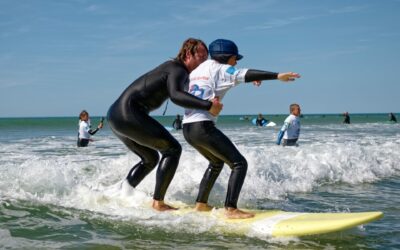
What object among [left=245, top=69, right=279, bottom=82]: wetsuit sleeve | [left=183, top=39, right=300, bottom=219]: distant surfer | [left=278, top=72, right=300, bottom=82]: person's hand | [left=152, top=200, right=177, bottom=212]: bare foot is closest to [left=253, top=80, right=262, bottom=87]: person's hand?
[left=183, top=39, right=300, bottom=219]: distant surfer

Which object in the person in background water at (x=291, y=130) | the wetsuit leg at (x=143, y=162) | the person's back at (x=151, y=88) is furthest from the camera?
the person in background water at (x=291, y=130)

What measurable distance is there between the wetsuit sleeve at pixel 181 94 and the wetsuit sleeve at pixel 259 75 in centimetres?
46

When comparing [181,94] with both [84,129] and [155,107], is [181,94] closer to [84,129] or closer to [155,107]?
[155,107]

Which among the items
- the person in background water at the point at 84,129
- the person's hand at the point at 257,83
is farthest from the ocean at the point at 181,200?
the person in background water at the point at 84,129

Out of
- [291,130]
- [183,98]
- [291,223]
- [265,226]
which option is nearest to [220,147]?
[183,98]

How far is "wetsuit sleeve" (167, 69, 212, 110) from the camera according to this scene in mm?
4535

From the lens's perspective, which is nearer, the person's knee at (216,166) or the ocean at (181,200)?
the ocean at (181,200)

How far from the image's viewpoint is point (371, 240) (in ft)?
14.5

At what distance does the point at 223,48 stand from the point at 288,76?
29.8 inches

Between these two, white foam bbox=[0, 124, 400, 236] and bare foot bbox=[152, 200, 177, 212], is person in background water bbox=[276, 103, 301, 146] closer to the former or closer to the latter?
white foam bbox=[0, 124, 400, 236]

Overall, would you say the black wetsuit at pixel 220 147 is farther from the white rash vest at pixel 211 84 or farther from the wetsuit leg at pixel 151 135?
the wetsuit leg at pixel 151 135

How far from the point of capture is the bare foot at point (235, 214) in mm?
4705

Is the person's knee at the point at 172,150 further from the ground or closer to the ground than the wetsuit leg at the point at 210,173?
further from the ground

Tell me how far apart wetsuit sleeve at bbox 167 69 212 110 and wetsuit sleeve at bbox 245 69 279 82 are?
0.46 meters
